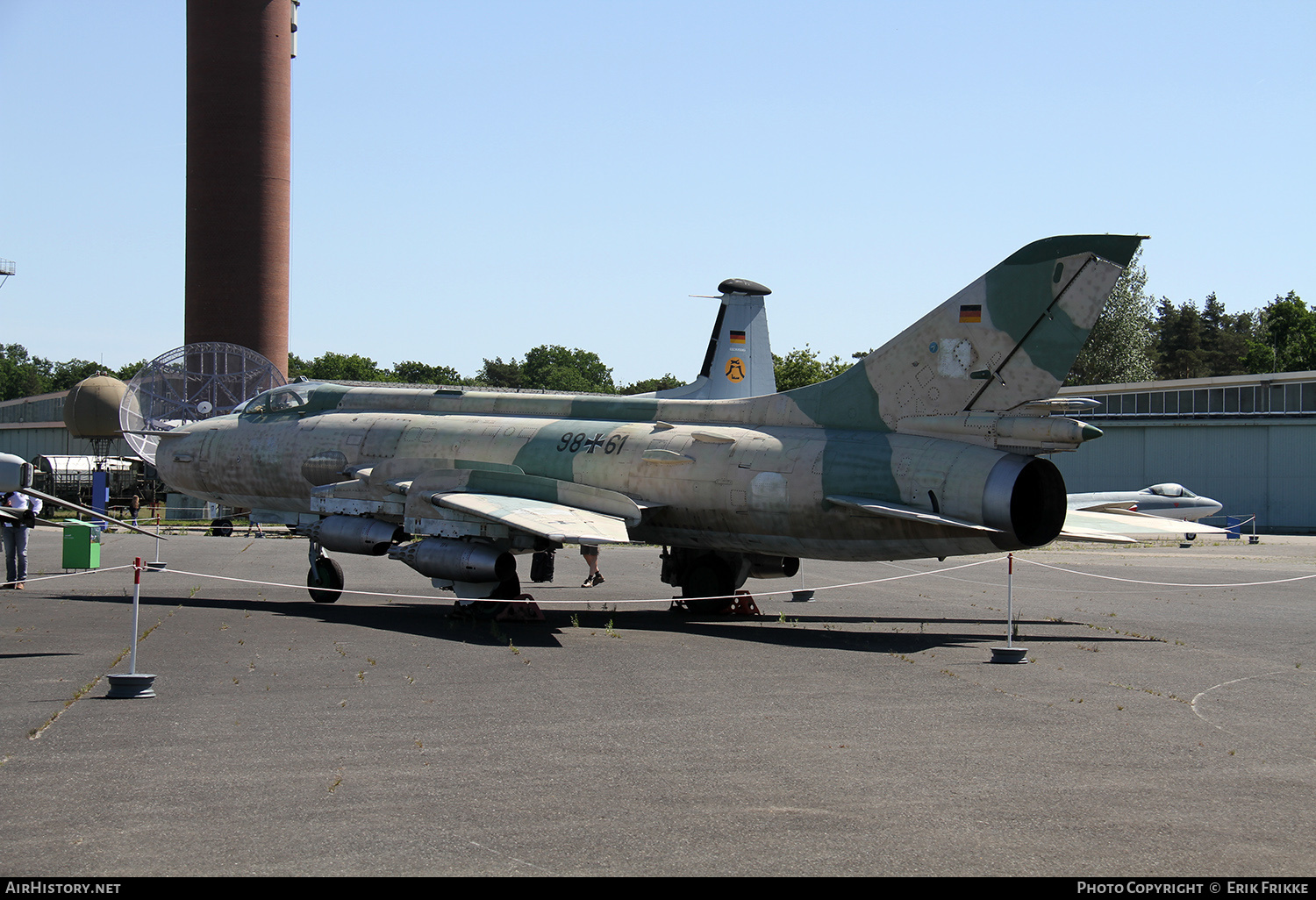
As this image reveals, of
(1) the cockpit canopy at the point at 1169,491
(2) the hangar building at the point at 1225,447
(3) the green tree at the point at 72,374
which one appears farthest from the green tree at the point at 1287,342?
(3) the green tree at the point at 72,374

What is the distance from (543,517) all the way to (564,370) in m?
121

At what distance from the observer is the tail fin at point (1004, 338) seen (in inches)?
572

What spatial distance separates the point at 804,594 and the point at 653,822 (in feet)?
47.1

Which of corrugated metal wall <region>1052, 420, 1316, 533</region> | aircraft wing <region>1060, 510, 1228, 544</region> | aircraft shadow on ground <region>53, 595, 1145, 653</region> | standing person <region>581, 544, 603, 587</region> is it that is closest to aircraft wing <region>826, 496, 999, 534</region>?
aircraft shadow on ground <region>53, 595, 1145, 653</region>

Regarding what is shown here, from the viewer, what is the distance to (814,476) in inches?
620

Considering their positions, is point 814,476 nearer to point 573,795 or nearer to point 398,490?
point 398,490

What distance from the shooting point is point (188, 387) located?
119ft

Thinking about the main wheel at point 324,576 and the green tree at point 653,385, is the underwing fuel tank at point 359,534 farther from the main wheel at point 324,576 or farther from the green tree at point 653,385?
the green tree at point 653,385

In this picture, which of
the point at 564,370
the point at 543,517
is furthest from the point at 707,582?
the point at 564,370

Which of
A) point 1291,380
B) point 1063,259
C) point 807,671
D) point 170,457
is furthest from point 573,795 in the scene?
point 1291,380

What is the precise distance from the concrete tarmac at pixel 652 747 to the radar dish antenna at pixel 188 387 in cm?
1817

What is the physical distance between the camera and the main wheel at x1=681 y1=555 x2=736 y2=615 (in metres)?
18.7

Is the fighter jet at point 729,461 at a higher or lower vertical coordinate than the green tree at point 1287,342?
lower

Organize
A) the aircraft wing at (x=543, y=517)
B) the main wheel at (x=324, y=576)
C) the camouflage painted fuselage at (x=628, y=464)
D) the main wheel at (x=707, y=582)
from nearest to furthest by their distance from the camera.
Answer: the aircraft wing at (x=543, y=517), the camouflage painted fuselage at (x=628, y=464), the main wheel at (x=707, y=582), the main wheel at (x=324, y=576)
